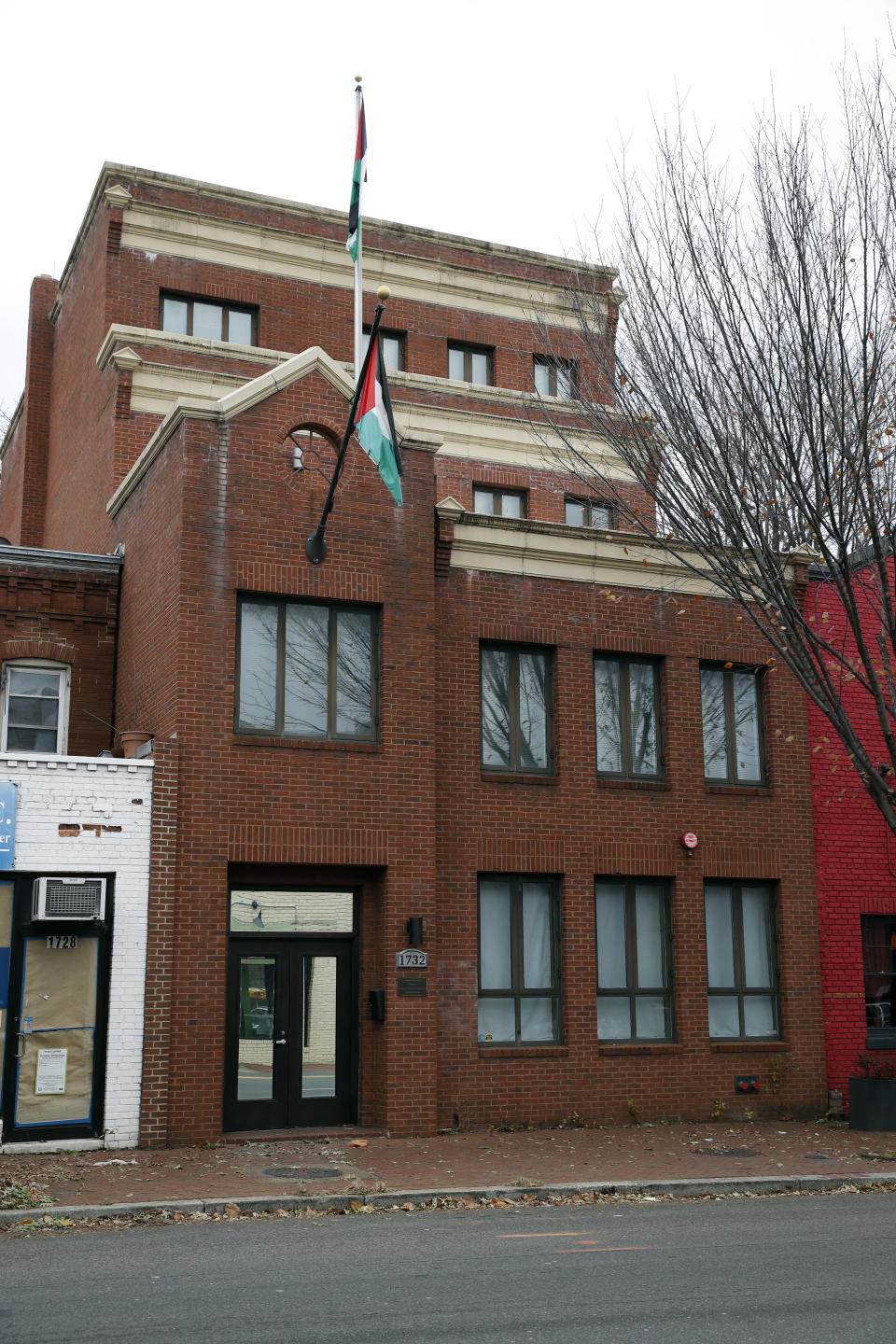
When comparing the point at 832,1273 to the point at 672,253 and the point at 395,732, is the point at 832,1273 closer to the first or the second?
the point at 395,732

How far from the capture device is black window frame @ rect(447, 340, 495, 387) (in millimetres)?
26688

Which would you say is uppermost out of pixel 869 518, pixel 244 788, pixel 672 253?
pixel 672 253

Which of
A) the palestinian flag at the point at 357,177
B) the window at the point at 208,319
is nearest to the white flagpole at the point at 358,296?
the palestinian flag at the point at 357,177

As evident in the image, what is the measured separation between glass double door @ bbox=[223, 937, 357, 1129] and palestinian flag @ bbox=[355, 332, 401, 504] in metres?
5.83

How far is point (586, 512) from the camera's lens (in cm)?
2578

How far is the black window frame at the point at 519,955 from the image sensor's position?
17.1 meters

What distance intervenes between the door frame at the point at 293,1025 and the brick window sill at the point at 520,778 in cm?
239

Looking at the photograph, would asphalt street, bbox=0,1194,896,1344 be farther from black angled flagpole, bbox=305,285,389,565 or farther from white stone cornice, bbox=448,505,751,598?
white stone cornice, bbox=448,505,751,598

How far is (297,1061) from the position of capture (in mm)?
15820

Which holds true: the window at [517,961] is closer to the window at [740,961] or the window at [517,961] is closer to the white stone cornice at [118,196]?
the window at [740,961]

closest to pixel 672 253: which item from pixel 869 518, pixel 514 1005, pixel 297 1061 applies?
pixel 869 518

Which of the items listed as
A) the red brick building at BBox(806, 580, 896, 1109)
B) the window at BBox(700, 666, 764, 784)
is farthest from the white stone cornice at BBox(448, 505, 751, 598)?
the red brick building at BBox(806, 580, 896, 1109)

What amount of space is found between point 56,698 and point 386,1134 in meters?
7.84

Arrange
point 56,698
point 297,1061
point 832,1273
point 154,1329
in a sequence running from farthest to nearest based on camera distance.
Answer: point 56,698 < point 297,1061 < point 832,1273 < point 154,1329
